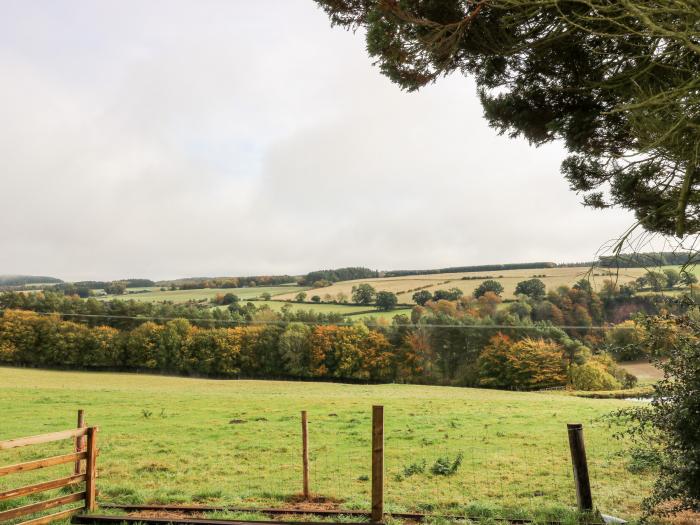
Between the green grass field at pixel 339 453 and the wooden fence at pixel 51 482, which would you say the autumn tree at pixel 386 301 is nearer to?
the green grass field at pixel 339 453

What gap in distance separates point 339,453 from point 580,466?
336 inches

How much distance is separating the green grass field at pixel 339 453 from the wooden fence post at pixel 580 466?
1.15 metres

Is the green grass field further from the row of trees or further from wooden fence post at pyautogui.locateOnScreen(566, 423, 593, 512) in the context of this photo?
the row of trees

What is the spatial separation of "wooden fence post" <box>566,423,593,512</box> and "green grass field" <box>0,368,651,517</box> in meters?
1.15

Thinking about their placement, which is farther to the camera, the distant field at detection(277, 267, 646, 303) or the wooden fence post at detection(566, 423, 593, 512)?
the distant field at detection(277, 267, 646, 303)

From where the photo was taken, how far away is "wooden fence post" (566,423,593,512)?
700 centimetres

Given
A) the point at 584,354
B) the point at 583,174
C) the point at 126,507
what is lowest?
the point at 584,354

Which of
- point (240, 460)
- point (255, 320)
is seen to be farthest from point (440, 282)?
point (240, 460)

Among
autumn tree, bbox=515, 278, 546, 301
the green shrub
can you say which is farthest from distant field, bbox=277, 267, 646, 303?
the green shrub

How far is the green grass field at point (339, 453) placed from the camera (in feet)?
30.4

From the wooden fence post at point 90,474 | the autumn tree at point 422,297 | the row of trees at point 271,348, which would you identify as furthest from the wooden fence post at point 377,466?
the autumn tree at point 422,297

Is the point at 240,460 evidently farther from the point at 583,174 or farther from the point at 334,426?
the point at 583,174

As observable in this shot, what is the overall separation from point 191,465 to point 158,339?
167 feet

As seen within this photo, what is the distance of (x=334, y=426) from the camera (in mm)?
19047
